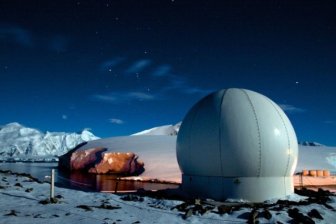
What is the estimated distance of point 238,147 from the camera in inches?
547

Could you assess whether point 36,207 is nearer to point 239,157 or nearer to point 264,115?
point 239,157

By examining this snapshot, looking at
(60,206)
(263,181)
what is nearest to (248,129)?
(263,181)

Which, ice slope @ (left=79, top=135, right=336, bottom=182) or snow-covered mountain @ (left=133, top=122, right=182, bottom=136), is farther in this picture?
snow-covered mountain @ (left=133, top=122, right=182, bottom=136)

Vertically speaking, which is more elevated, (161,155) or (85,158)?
(161,155)

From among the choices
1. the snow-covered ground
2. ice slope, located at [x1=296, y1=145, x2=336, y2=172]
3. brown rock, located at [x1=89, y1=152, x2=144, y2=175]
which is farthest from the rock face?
the snow-covered ground

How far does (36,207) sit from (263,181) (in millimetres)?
9527

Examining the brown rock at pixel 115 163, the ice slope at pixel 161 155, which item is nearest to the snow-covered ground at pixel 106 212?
the ice slope at pixel 161 155

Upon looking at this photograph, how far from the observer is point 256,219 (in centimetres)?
962

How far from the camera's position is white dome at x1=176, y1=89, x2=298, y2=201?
13.9 meters

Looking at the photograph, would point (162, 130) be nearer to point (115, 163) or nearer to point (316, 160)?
point (115, 163)

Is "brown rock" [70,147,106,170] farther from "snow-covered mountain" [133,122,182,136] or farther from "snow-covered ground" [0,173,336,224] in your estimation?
"snow-covered mountain" [133,122,182,136]

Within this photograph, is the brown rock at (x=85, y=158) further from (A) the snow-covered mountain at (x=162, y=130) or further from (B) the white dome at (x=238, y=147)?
(A) the snow-covered mountain at (x=162, y=130)

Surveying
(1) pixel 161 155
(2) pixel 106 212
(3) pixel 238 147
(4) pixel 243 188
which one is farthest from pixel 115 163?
(2) pixel 106 212

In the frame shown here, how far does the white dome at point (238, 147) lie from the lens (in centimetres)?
1395
